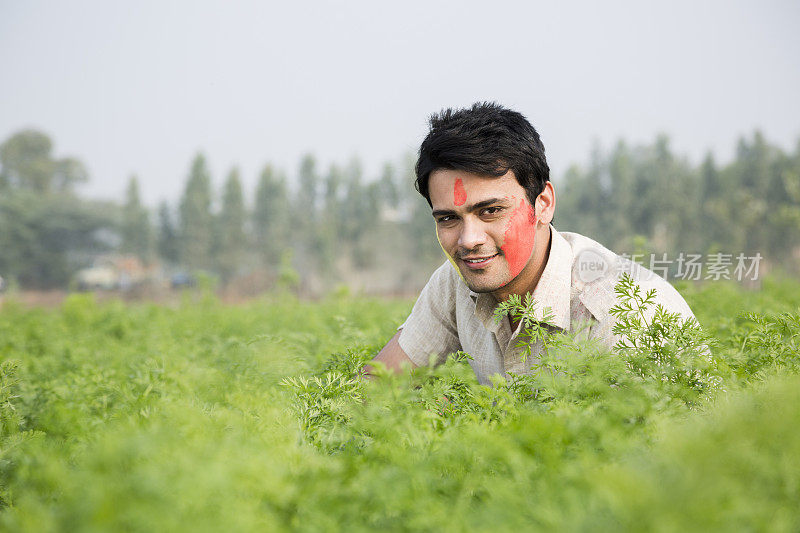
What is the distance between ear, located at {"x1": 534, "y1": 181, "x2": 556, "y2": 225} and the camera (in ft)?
10.2

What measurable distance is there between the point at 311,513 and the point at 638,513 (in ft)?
2.27

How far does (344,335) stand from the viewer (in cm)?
354

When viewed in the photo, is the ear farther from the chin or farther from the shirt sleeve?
the shirt sleeve

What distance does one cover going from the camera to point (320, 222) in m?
38.5

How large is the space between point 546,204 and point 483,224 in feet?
1.58

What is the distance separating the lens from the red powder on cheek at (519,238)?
2930 millimetres

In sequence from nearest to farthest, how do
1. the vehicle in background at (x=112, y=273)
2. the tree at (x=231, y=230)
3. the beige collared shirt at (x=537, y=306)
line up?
1. the beige collared shirt at (x=537, y=306)
2. the tree at (x=231, y=230)
3. the vehicle in background at (x=112, y=273)

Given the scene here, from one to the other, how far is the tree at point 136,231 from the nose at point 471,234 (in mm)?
38886

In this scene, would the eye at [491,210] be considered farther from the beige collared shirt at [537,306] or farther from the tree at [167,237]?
the tree at [167,237]

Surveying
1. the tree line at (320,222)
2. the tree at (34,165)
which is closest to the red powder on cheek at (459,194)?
the tree line at (320,222)

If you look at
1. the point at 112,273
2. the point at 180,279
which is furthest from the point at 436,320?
the point at 112,273

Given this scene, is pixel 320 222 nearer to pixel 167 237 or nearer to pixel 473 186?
pixel 167 237

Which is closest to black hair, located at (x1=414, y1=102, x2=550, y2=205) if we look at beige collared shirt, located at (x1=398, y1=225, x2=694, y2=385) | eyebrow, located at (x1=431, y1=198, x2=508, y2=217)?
eyebrow, located at (x1=431, y1=198, x2=508, y2=217)

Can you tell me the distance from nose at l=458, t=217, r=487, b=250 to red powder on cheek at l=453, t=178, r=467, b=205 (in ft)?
0.29
